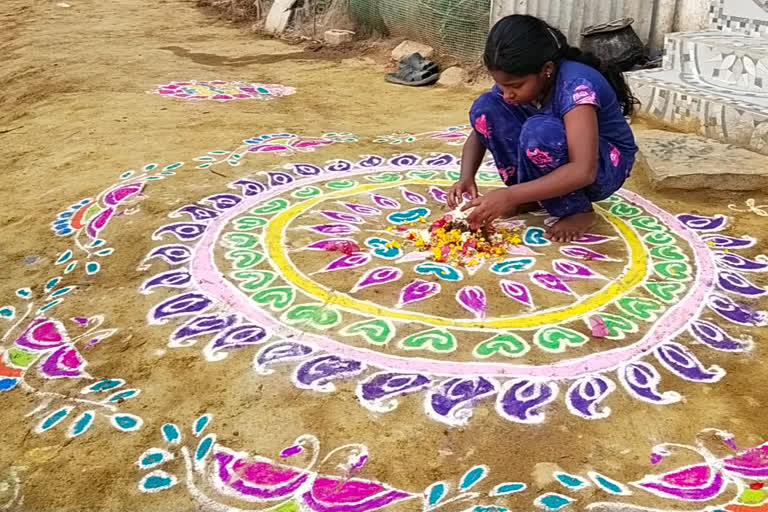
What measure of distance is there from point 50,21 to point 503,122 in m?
8.52

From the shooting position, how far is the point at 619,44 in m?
5.11

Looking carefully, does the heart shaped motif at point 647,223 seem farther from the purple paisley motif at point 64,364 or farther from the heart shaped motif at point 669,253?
the purple paisley motif at point 64,364

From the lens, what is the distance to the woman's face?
2.37m

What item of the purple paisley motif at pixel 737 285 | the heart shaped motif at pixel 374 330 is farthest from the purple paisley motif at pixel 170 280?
the purple paisley motif at pixel 737 285

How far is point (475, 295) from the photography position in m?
2.41

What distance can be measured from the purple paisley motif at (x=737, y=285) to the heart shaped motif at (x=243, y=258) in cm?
165

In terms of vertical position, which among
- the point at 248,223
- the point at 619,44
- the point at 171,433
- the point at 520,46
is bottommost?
the point at 171,433

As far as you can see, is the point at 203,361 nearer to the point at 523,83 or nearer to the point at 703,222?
the point at 523,83

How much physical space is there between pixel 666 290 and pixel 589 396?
73cm

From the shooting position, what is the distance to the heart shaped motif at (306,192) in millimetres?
3260

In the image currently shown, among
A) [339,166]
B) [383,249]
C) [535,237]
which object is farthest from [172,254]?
[535,237]

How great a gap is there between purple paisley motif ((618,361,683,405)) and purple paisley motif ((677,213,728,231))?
1.16 metres

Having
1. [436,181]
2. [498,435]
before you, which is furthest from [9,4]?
[498,435]

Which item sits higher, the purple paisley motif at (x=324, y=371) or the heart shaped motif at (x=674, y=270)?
the heart shaped motif at (x=674, y=270)
